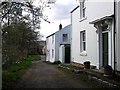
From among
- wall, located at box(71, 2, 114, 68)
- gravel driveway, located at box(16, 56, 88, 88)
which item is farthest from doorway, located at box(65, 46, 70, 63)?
gravel driveway, located at box(16, 56, 88, 88)

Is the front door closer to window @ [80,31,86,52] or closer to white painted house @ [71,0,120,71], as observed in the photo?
white painted house @ [71,0,120,71]

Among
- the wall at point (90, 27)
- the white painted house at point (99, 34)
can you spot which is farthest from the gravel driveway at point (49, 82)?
the wall at point (90, 27)

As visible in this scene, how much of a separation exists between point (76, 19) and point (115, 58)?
11233 mm

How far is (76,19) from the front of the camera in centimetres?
2614

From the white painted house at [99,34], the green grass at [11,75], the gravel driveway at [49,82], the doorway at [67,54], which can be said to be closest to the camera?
the gravel driveway at [49,82]

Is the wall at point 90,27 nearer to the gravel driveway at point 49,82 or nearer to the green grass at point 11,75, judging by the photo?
the gravel driveway at point 49,82

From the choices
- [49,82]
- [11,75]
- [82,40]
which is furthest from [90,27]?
[49,82]

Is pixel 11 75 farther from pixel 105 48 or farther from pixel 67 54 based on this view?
pixel 67 54

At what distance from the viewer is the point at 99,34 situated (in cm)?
1836

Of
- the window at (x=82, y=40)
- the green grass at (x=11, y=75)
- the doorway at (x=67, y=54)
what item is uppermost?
the window at (x=82, y=40)

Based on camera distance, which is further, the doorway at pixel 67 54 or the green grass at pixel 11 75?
the doorway at pixel 67 54

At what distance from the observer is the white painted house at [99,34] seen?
1544 centimetres

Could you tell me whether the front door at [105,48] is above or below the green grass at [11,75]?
above

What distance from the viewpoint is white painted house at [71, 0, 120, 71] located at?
1544 cm
